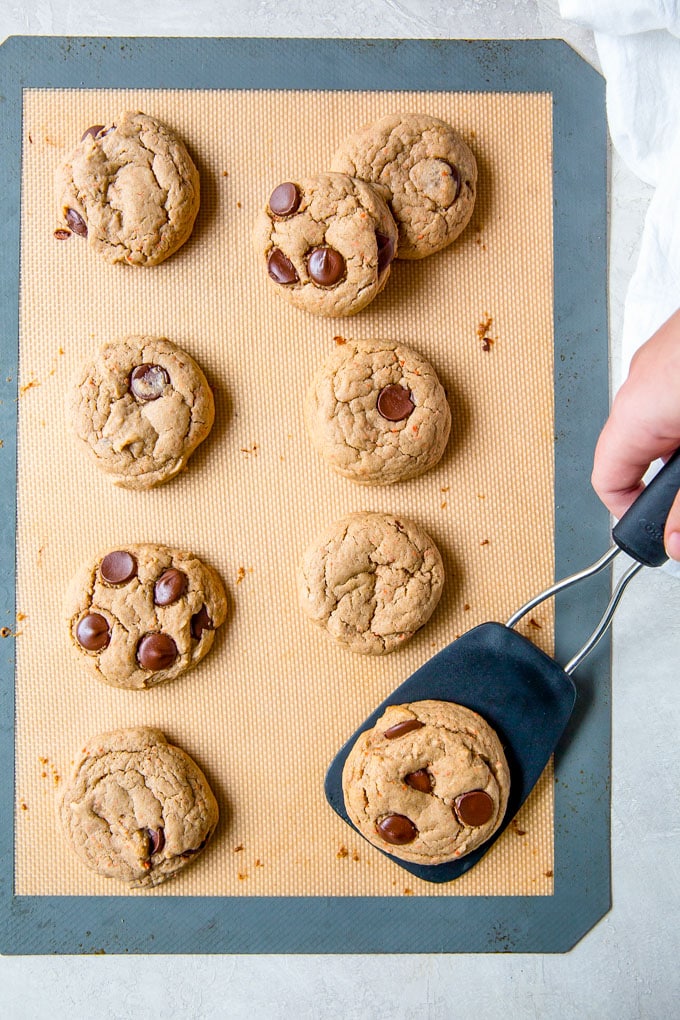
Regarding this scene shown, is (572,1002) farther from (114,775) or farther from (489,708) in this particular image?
(114,775)

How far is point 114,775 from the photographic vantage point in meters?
1.50

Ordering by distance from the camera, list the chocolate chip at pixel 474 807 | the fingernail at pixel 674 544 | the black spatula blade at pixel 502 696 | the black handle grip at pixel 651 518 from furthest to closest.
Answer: the black spatula blade at pixel 502 696 → the chocolate chip at pixel 474 807 → the black handle grip at pixel 651 518 → the fingernail at pixel 674 544

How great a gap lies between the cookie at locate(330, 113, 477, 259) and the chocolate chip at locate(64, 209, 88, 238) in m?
0.54

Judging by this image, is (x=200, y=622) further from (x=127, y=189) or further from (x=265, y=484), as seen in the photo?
(x=127, y=189)

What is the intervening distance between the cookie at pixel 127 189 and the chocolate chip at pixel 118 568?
590mm

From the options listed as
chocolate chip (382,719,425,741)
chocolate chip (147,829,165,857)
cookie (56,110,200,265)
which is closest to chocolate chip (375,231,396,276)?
cookie (56,110,200,265)

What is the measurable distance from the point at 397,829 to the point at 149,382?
3.22ft

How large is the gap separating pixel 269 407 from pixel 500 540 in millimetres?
558

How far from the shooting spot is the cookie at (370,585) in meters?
1.51

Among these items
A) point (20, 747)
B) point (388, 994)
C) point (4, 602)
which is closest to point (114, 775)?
point (20, 747)

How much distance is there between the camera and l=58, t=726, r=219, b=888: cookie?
1.48 metres

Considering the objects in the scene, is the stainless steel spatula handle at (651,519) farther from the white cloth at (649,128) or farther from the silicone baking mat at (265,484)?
the white cloth at (649,128)

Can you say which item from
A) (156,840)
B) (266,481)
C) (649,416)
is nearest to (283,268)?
(266,481)

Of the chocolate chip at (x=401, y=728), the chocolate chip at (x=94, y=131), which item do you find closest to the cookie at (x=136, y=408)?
the chocolate chip at (x=94, y=131)
